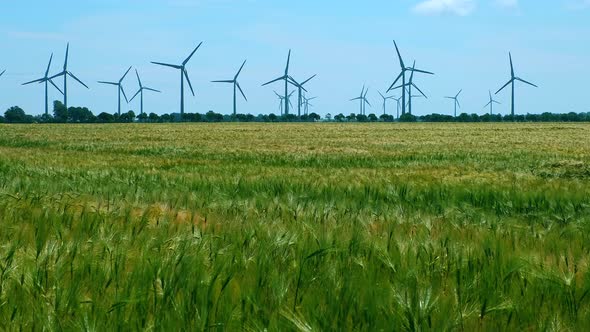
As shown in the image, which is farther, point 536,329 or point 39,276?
point 39,276

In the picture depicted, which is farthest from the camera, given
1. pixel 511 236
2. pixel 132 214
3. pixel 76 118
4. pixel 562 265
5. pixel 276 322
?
pixel 76 118

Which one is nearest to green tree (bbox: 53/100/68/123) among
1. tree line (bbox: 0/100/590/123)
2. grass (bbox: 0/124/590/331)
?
tree line (bbox: 0/100/590/123)

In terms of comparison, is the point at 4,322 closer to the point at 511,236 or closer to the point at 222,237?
the point at 222,237

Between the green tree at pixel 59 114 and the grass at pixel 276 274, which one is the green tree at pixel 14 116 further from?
the grass at pixel 276 274

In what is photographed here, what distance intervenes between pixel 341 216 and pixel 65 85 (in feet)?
308

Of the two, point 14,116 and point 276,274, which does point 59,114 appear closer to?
point 14,116

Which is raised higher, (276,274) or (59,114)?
(59,114)

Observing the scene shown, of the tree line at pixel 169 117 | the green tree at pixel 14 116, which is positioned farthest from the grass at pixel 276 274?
the green tree at pixel 14 116

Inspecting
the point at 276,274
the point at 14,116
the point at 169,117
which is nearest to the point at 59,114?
the point at 14,116

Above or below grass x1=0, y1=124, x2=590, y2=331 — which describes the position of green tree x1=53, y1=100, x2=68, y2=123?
above

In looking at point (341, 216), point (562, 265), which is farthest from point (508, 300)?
point (341, 216)

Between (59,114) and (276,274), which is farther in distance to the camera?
(59,114)

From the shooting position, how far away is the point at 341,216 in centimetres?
584

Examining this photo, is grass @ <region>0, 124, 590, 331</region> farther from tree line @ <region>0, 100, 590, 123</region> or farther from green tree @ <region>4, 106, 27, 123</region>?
green tree @ <region>4, 106, 27, 123</region>
